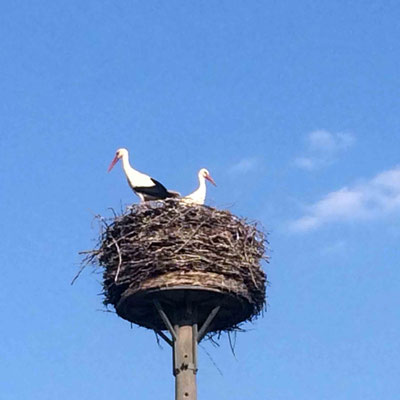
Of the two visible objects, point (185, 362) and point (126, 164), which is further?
point (126, 164)

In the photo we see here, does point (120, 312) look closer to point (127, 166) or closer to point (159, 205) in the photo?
point (159, 205)

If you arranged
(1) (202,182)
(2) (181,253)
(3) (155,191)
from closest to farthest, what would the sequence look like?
(2) (181,253) → (3) (155,191) → (1) (202,182)

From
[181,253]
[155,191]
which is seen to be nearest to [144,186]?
[155,191]

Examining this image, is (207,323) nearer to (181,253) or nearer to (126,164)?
(181,253)

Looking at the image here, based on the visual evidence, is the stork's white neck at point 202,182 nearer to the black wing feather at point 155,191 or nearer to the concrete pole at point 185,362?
the black wing feather at point 155,191

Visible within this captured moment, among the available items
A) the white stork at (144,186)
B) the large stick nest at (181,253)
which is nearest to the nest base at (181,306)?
the large stick nest at (181,253)

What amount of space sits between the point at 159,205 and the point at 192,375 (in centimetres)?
227

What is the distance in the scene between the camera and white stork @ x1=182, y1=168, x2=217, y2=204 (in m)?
15.6

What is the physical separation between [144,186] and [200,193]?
2.69 ft

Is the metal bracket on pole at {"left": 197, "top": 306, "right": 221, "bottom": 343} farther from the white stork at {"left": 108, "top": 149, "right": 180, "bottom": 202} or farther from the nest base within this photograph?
the white stork at {"left": 108, "top": 149, "right": 180, "bottom": 202}

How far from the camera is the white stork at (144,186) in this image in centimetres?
1598

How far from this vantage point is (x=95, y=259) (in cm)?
1523

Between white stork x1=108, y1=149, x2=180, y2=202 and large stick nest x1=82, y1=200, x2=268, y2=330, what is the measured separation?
29.6 inches

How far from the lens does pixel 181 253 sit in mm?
14602
